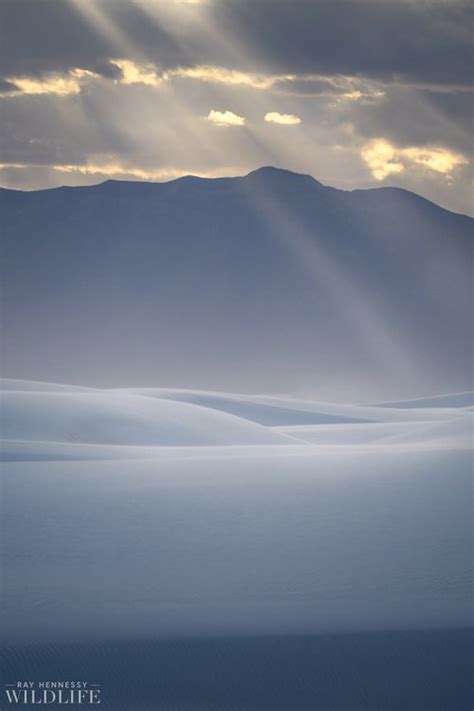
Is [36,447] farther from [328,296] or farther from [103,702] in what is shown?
[328,296]

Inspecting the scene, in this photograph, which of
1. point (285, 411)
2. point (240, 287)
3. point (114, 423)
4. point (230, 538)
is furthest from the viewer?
point (240, 287)

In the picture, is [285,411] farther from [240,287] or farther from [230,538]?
[240,287]

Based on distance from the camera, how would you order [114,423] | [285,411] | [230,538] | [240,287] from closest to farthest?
[230,538], [114,423], [285,411], [240,287]

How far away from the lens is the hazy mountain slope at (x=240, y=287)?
89.2m

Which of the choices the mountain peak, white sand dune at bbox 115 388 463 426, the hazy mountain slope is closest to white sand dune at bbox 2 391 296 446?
white sand dune at bbox 115 388 463 426

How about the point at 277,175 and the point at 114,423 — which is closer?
the point at 114,423

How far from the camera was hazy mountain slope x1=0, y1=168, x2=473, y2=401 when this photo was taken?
89188mm

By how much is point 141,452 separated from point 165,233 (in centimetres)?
9521

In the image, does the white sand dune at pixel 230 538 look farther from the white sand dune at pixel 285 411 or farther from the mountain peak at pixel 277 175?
the mountain peak at pixel 277 175

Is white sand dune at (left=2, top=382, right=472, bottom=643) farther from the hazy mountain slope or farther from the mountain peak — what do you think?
the mountain peak

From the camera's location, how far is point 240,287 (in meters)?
100

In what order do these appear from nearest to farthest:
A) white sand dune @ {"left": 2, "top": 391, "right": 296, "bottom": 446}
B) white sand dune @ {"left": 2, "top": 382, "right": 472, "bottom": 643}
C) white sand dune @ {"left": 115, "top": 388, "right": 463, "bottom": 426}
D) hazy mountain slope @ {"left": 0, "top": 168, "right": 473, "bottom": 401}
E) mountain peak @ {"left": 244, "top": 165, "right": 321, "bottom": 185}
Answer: white sand dune @ {"left": 2, "top": 382, "right": 472, "bottom": 643} → white sand dune @ {"left": 2, "top": 391, "right": 296, "bottom": 446} → white sand dune @ {"left": 115, "top": 388, "right": 463, "bottom": 426} → hazy mountain slope @ {"left": 0, "top": 168, "right": 473, "bottom": 401} → mountain peak @ {"left": 244, "top": 165, "right": 321, "bottom": 185}

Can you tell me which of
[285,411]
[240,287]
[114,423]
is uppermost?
[240,287]

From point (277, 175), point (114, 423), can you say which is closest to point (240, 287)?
point (277, 175)
